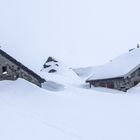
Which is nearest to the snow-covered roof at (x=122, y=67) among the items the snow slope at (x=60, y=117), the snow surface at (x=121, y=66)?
the snow surface at (x=121, y=66)

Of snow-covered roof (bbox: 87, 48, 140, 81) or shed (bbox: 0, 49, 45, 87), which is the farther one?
snow-covered roof (bbox: 87, 48, 140, 81)

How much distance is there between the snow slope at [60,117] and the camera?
11359mm

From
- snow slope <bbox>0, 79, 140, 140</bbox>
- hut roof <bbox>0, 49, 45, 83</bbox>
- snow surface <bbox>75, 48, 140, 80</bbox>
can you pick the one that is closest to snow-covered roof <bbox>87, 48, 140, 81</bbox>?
snow surface <bbox>75, 48, 140, 80</bbox>

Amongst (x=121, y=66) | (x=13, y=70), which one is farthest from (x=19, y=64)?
(x=121, y=66)

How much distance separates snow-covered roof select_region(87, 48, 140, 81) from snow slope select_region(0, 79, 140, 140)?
13.0 m

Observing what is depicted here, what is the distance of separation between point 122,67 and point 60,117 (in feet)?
66.9

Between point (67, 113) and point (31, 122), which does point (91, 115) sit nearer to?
point (67, 113)

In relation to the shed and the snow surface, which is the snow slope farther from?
the snow surface

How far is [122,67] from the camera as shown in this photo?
33.8m

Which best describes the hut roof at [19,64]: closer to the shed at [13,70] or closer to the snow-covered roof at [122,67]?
the shed at [13,70]

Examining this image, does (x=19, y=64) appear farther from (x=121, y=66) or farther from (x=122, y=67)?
(x=121, y=66)

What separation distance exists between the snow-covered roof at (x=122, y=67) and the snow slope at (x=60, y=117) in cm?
1300

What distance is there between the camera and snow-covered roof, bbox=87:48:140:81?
32.2 m

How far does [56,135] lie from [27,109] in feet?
16.7
